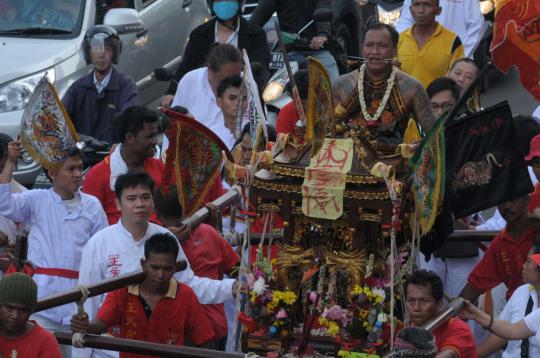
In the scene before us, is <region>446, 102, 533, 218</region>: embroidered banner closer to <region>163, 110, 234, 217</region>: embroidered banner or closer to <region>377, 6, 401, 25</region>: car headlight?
<region>163, 110, 234, 217</region>: embroidered banner

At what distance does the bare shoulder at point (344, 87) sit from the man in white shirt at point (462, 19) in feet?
15.7

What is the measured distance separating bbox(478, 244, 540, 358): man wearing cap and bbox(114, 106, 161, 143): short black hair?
9.33 ft

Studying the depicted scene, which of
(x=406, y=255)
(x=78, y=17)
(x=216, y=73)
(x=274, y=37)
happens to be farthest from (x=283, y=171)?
(x=274, y=37)

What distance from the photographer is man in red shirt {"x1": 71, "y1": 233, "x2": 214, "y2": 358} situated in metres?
9.74

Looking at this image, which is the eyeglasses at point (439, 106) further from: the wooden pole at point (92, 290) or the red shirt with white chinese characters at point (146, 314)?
the wooden pole at point (92, 290)

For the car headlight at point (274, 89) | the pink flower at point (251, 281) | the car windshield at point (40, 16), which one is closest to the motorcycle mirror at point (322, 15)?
the car headlight at point (274, 89)

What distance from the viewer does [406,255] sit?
33.1 feet

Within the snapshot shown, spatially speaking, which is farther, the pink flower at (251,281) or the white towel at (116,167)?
the white towel at (116,167)

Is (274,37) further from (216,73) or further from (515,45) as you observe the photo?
(515,45)

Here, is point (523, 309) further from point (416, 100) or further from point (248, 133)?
point (248, 133)

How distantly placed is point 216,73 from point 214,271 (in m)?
2.93

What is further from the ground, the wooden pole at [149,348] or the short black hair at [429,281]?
the short black hair at [429,281]

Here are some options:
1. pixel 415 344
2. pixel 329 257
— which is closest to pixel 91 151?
pixel 329 257

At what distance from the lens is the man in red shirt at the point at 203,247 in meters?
10.5
